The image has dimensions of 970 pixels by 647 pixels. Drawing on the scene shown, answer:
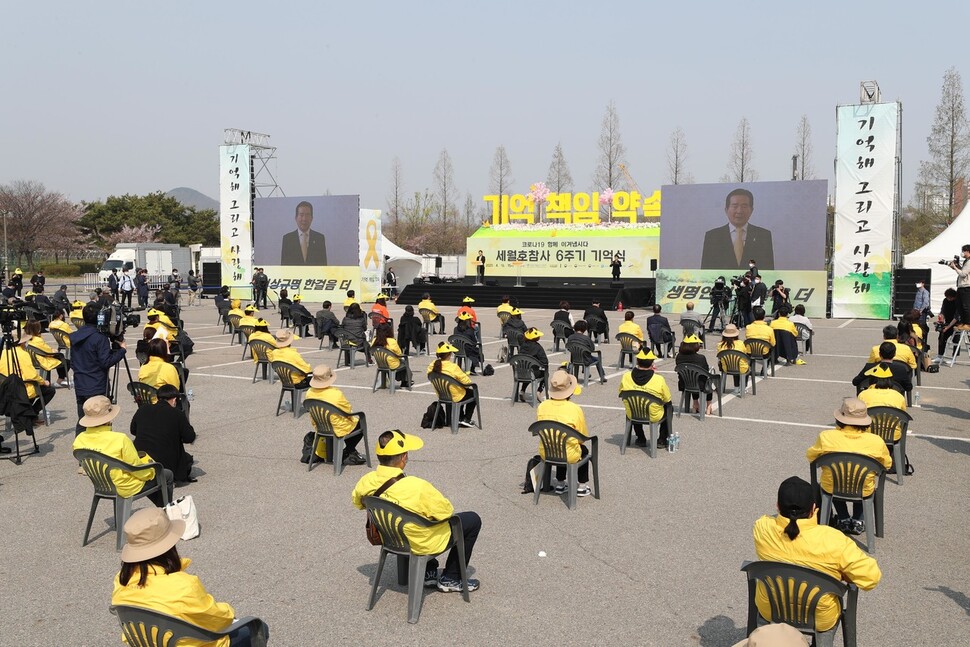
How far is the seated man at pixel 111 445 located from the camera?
6.25m

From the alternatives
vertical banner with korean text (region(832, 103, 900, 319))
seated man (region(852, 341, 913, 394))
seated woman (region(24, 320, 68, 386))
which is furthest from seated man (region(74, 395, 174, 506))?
vertical banner with korean text (region(832, 103, 900, 319))

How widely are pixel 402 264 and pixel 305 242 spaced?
7150 millimetres

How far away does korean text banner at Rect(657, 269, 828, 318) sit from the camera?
27.4m

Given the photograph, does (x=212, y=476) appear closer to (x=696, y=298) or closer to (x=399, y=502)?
(x=399, y=502)

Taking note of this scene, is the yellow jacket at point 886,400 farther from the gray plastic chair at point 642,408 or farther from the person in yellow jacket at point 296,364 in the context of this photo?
the person in yellow jacket at point 296,364

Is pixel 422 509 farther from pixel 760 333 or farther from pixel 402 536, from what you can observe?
pixel 760 333

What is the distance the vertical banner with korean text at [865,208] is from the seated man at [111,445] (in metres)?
25.9

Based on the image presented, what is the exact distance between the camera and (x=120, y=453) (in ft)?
20.6

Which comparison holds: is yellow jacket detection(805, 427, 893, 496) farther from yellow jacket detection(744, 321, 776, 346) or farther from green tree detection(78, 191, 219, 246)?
green tree detection(78, 191, 219, 246)

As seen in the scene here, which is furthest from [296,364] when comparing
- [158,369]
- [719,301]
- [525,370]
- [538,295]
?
[538,295]

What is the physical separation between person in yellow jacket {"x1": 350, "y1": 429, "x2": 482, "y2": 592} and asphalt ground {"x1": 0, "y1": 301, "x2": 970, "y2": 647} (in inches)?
5.9

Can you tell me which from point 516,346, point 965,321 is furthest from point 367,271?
point 965,321

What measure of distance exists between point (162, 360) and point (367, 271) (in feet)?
83.8

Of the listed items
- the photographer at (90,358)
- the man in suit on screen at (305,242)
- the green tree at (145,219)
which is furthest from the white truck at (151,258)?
the photographer at (90,358)
